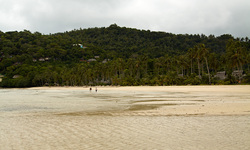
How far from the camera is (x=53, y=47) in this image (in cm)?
18588

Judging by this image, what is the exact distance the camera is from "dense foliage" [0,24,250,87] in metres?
72.2

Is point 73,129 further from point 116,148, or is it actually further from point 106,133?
point 116,148

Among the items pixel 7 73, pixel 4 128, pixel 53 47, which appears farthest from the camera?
pixel 53 47

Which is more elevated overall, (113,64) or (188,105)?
(113,64)

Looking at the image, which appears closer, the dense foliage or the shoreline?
the shoreline

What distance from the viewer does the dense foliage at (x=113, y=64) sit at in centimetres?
7218

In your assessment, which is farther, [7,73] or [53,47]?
[53,47]

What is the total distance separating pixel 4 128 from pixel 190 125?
9.88 meters

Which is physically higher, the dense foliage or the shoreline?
the dense foliage

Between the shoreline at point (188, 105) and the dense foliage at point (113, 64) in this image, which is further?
the dense foliage at point (113, 64)

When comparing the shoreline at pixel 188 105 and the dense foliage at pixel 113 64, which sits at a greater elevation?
the dense foliage at pixel 113 64

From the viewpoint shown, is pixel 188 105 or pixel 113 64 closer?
pixel 188 105

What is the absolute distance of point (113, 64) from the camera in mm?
107812

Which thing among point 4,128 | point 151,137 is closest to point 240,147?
point 151,137
